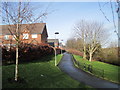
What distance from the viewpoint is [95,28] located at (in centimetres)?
2998

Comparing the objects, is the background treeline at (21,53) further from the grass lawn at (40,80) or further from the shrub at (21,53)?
the grass lawn at (40,80)

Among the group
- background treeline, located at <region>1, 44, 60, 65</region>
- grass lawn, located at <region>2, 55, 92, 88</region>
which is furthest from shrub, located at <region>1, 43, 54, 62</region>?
grass lawn, located at <region>2, 55, 92, 88</region>

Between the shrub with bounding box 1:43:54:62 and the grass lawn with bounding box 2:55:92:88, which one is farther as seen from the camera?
the shrub with bounding box 1:43:54:62

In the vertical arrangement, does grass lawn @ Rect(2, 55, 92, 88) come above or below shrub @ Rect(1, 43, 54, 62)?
below

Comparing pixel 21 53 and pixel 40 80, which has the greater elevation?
pixel 21 53

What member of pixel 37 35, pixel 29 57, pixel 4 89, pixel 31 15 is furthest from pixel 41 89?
pixel 37 35

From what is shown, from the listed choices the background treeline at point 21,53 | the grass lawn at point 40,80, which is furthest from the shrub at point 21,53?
the grass lawn at point 40,80

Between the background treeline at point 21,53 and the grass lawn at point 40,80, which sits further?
the background treeline at point 21,53

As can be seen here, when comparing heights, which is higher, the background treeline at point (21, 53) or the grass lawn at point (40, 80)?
the background treeline at point (21, 53)

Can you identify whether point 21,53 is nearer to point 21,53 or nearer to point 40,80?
point 21,53

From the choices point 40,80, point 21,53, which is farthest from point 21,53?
point 40,80

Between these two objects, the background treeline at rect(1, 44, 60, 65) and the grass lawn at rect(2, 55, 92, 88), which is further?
the background treeline at rect(1, 44, 60, 65)

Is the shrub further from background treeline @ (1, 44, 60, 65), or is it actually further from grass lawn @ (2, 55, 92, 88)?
grass lawn @ (2, 55, 92, 88)

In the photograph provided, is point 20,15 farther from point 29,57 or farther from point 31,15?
point 29,57
